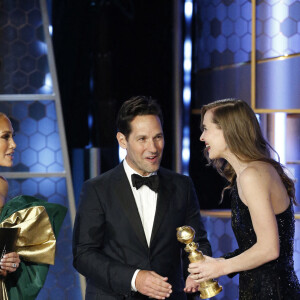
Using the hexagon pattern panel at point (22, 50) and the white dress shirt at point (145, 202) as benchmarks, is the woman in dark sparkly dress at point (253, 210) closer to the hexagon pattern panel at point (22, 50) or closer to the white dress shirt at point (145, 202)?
the white dress shirt at point (145, 202)

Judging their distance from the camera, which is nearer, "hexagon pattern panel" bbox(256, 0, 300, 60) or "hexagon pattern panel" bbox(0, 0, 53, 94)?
"hexagon pattern panel" bbox(256, 0, 300, 60)

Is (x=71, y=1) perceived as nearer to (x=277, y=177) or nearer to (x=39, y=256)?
(x=39, y=256)

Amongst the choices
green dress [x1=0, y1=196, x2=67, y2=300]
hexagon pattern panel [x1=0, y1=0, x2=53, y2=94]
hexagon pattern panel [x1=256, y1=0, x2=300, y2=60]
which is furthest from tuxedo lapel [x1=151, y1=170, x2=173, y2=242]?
hexagon pattern panel [x1=0, y1=0, x2=53, y2=94]

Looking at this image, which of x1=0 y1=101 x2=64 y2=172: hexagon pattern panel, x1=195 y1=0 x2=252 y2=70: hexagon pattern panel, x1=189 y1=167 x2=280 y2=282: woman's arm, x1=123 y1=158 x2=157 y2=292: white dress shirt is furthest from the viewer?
x1=0 y1=101 x2=64 y2=172: hexagon pattern panel

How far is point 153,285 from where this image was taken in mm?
2658

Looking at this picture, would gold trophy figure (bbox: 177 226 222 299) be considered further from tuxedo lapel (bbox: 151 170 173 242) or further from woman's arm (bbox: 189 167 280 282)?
tuxedo lapel (bbox: 151 170 173 242)

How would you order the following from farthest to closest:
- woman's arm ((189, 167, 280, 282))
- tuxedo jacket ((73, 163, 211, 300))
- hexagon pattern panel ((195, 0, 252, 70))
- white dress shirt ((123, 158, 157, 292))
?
hexagon pattern panel ((195, 0, 252, 70))
white dress shirt ((123, 158, 157, 292))
tuxedo jacket ((73, 163, 211, 300))
woman's arm ((189, 167, 280, 282))

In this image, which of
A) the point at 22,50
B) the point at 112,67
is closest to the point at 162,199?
the point at 112,67

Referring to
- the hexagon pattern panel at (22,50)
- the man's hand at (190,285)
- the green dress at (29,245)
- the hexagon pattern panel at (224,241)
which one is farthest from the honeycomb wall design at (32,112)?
the man's hand at (190,285)

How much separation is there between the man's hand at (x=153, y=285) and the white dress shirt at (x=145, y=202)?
28cm

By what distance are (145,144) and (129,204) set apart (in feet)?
1.06

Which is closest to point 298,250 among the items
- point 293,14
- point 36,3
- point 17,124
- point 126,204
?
→ point 293,14

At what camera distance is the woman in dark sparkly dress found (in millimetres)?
2490

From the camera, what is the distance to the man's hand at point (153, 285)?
8.65 ft
